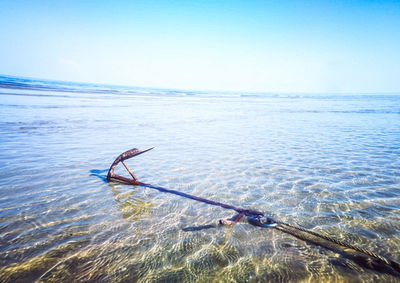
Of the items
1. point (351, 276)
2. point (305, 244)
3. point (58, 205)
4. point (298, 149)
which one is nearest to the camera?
point (351, 276)

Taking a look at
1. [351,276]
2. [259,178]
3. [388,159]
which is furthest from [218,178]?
[388,159]

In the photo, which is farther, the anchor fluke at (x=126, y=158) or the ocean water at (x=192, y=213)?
the anchor fluke at (x=126, y=158)

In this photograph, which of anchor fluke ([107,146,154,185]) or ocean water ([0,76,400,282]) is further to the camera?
anchor fluke ([107,146,154,185])

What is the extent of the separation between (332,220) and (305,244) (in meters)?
0.98

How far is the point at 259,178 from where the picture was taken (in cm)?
543

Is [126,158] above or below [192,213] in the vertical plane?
above

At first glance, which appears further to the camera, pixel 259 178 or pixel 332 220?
pixel 259 178

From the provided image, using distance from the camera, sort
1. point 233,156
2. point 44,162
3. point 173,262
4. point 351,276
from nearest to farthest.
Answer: point 351,276
point 173,262
point 44,162
point 233,156

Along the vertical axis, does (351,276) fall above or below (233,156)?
above

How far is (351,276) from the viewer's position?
2.49 meters

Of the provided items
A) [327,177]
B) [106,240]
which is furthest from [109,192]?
[327,177]

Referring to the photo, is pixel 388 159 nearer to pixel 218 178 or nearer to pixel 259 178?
pixel 259 178

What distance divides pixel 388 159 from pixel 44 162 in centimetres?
1041

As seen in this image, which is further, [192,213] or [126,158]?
[126,158]
